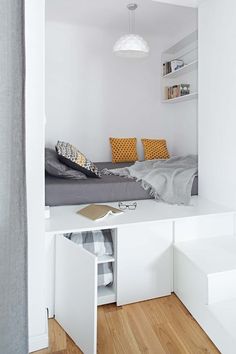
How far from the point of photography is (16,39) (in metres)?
1.04

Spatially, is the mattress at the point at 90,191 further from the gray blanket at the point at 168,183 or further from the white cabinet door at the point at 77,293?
the white cabinet door at the point at 77,293

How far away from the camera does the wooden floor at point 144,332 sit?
1.42 metres

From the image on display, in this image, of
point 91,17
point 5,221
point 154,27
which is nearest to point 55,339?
point 5,221

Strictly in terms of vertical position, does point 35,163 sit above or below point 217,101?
below

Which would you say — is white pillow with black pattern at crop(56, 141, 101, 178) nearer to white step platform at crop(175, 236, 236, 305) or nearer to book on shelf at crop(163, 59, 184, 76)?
white step platform at crop(175, 236, 236, 305)

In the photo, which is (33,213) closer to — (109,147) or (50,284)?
(50,284)

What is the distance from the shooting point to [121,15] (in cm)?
342

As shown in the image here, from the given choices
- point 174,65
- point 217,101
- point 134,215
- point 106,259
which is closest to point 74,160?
point 134,215

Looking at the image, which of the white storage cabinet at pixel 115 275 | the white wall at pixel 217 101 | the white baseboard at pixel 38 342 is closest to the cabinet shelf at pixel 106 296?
the white storage cabinet at pixel 115 275

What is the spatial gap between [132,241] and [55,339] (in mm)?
663

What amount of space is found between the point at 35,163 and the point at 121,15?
280 centimetres

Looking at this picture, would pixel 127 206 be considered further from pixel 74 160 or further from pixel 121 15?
pixel 121 15

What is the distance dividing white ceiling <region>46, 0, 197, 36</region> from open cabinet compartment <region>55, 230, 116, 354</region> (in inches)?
106

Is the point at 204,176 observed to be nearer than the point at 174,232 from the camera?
No
